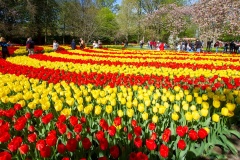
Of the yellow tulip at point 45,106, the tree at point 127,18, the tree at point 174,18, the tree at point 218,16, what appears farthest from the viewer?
the tree at point 127,18

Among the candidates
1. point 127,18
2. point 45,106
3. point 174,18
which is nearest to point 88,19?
point 174,18

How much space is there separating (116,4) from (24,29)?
4267 cm

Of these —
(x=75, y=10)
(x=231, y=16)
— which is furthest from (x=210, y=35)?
(x=75, y=10)

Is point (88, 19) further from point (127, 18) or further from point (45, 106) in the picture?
point (45, 106)

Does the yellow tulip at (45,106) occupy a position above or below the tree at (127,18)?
below

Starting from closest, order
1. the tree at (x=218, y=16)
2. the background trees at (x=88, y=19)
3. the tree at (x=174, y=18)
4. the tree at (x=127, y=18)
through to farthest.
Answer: the tree at (x=218, y=16)
the background trees at (x=88, y=19)
the tree at (x=174, y=18)
the tree at (x=127, y=18)

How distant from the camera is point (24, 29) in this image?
3691 centimetres

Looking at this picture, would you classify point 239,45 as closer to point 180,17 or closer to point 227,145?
point 180,17

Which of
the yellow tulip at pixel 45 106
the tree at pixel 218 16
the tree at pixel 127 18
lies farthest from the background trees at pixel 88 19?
the yellow tulip at pixel 45 106

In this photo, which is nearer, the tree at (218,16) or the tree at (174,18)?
the tree at (218,16)

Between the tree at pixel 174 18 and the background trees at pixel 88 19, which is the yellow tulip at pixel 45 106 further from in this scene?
the tree at pixel 174 18

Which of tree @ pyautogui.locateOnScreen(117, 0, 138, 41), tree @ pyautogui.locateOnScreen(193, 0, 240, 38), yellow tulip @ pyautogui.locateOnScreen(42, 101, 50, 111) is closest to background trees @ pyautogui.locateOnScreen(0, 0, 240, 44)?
tree @ pyautogui.locateOnScreen(193, 0, 240, 38)

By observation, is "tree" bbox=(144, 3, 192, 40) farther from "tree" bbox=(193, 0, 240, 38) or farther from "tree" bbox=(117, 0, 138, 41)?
"tree" bbox=(117, 0, 138, 41)

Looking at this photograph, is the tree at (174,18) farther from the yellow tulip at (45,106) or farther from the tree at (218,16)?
the yellow tulip at (45,106)
